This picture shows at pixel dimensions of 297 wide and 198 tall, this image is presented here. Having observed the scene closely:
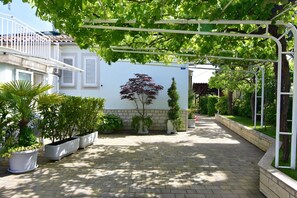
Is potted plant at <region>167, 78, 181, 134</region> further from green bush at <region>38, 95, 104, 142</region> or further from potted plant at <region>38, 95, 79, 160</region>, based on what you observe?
potted plant at <region>38, 95, 79, 160</region>

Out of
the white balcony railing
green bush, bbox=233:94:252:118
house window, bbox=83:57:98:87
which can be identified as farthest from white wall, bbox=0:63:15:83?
green bush, bbox=233:94:252:118

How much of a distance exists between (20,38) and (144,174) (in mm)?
6070

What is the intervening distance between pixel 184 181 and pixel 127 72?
923 cm

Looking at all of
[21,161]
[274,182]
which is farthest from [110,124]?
[274,182]

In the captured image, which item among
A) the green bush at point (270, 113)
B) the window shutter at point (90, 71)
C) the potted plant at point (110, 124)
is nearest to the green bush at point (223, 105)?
the green bush at point (270, 113)

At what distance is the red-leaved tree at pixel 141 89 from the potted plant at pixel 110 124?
1211 millimetres

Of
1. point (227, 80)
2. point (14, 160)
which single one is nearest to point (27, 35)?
point (14, 160)

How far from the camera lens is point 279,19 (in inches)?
191

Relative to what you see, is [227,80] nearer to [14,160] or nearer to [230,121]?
[230,121]

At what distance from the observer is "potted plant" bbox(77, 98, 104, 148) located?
9.21 meters

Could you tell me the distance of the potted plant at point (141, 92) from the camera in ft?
42.1

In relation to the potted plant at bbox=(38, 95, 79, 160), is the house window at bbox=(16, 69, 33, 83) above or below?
above

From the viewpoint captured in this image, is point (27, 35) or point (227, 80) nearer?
point (27, 35)

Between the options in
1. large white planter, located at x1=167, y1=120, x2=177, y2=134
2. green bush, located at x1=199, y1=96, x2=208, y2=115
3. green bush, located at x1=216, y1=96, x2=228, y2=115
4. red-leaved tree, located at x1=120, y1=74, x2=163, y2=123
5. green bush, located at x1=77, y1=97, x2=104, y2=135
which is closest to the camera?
green bush, located at x1=77, y1=97, x2=104, y2=135
